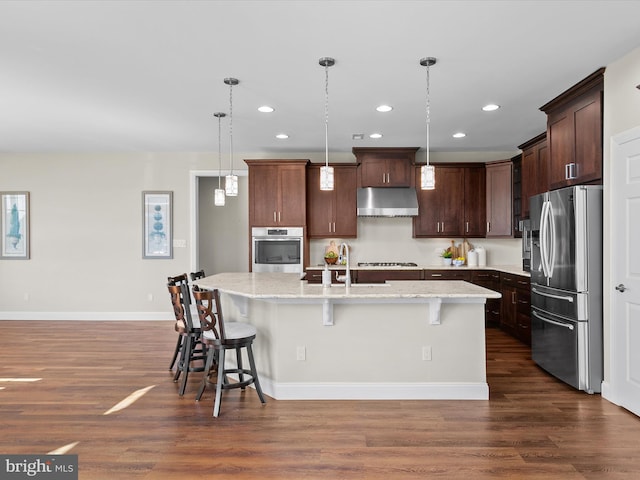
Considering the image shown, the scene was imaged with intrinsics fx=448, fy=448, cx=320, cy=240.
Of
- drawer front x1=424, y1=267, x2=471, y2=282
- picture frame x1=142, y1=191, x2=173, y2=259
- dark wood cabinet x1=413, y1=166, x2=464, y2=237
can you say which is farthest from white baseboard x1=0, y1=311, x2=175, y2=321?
dark wood cabinet x1=413, y1=166, x2=464, y2=237

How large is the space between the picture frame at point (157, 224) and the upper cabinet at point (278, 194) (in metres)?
1.42

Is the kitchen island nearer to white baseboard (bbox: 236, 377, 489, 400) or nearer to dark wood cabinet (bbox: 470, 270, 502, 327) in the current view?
white baseboard (bbox: 236, 377, 489, 400)

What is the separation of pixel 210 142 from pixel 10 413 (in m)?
3.94

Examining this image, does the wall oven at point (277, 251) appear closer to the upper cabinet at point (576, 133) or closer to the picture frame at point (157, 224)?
the picture frame at point (157, 224)

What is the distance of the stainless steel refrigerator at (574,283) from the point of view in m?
3.58

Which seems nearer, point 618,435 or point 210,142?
point 618,435

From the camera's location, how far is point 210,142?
6.12 m

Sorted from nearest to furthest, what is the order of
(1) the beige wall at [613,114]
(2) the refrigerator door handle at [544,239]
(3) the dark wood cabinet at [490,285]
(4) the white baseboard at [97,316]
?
1. (1) the beige wall at [613,114]
2. (2) the refrigerator door handle at [544,239]
3. (3) the dark wood cabinet at [490,285]
4. (4) the white baseboard at [97,316]

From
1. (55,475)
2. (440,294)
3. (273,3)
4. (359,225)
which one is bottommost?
(55,475)

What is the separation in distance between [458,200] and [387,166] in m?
1.17

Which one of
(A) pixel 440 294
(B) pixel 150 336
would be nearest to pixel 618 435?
(A) pixel 440 294

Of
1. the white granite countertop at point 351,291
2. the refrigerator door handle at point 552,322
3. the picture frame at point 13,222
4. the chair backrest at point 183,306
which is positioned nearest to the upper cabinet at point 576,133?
the refrigerator door handle at point 552,322

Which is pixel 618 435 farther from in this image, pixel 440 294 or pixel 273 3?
pixel 273 3

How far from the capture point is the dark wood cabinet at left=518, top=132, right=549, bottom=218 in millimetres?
5184
